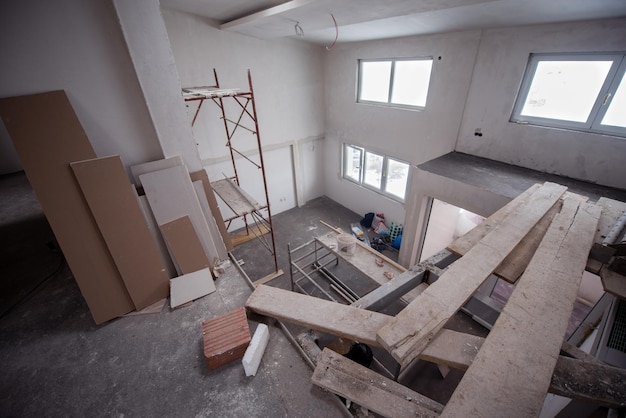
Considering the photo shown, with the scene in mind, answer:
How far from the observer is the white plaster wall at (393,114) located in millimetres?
4668

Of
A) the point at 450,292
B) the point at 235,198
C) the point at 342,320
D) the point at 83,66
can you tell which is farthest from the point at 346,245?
the point at 83,66

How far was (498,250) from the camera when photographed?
69.0 inches

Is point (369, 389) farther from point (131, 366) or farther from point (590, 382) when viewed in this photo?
point (131, 366)

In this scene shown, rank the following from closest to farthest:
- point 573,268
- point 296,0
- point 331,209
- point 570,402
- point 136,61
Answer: point 573,268
point 570,402
point 136,61
point 296,0
point 331,209

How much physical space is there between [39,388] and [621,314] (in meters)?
4.70

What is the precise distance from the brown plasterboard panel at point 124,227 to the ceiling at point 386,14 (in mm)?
3062

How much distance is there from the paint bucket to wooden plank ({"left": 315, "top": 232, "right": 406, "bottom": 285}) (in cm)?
6

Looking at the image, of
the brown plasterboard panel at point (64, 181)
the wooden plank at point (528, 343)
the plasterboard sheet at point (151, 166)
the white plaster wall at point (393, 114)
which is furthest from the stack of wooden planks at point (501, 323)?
the white plaster wall at point (393, 114)

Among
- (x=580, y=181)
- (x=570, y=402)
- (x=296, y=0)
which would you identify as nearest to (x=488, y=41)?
(x=580, y=181)

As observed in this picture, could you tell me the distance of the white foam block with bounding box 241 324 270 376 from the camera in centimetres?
189

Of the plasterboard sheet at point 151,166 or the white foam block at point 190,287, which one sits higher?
the plasterboard sheet at point 151,166

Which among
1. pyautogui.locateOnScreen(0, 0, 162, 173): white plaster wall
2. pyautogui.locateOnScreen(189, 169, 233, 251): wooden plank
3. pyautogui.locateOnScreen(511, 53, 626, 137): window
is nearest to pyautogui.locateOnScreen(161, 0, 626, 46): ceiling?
pyautogui.locateOnScreen(511, 53, 626, 137): window

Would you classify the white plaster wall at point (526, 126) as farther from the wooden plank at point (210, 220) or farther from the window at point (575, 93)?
the wooden plank at point (210, 220)

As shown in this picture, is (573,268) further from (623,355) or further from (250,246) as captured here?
(250,246)
